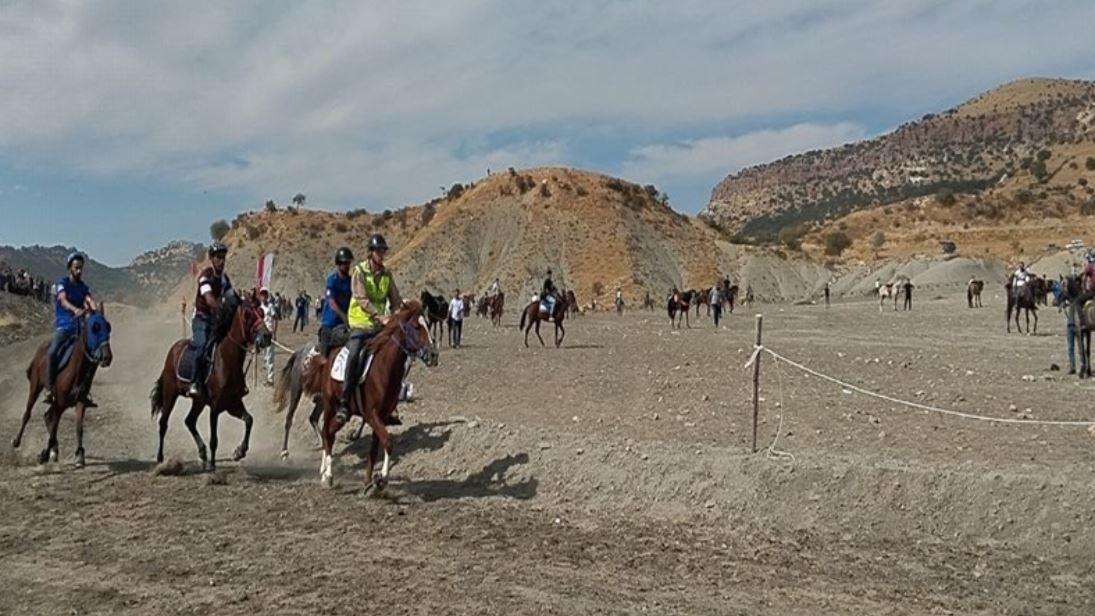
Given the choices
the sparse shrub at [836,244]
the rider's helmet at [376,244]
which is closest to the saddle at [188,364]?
the rider's helmet at [376,244]

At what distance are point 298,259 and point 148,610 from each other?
359ft

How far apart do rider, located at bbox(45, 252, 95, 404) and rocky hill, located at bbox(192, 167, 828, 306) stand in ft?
232

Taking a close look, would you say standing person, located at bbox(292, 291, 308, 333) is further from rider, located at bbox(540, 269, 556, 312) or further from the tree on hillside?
the tree on hillside

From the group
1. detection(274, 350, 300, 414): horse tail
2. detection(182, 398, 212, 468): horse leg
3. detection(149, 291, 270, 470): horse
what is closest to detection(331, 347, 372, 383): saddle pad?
detection(149, 291, 270, 470): horse

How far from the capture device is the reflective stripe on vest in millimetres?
11125

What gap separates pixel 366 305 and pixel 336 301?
45.8 inches

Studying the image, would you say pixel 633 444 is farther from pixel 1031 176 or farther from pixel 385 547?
pixel 1031 176

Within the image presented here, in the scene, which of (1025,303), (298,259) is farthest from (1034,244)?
(298,259)

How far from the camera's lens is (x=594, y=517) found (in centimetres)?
981

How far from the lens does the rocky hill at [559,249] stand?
9000cm

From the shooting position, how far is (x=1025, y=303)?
109 feet

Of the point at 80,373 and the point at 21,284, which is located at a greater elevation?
the point at 21,284

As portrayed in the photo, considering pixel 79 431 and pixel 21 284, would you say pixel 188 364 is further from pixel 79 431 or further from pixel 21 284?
pixel 21 284

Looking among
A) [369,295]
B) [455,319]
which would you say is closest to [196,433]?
[369,295]
